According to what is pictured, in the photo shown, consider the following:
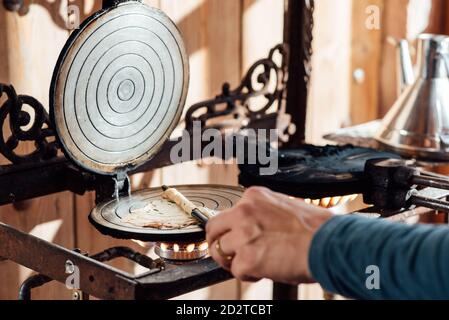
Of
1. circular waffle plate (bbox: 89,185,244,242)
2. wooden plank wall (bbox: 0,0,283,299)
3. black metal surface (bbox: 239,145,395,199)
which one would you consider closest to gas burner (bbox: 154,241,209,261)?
circular waffle plate (bbox: 89,185,244,242)

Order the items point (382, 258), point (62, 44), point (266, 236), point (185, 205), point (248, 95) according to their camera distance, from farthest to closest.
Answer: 1. point (248, 95)
2. point (62, 44)
3. point (185, 205)
4. point (266, 236)
5. point (382, 258)

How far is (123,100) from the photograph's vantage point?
1632mm

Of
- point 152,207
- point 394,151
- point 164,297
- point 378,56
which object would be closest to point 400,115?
point 394,151

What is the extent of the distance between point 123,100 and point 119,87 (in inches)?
1.3

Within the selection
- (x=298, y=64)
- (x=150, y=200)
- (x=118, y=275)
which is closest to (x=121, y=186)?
(x=150, y=200)

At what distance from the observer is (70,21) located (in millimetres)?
1938

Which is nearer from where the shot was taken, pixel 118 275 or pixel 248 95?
pixel 118 275

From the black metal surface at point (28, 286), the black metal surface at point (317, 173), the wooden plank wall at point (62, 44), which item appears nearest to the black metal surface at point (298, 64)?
the wooden plank wall at point (62, 44)

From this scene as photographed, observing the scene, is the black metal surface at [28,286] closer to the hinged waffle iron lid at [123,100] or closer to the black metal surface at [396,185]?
the hinged waffle iron lid at [123,100]

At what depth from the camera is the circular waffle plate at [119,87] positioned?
58.7 inches

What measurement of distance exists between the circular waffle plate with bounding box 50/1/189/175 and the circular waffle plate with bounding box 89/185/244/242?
7 centimetres

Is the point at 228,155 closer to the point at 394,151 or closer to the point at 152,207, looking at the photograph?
the point at 152,207

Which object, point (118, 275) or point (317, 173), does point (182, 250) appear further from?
point (317, 173)

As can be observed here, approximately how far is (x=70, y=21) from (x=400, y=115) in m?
0.96
